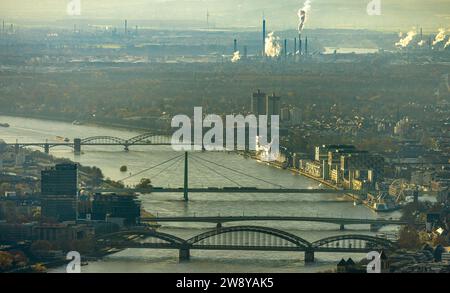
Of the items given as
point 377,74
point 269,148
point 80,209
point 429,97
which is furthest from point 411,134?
point 80,209

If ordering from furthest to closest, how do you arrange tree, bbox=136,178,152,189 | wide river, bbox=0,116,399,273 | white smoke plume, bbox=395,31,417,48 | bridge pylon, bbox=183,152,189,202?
white smoke plume, bbox=395,31,417,48 → tree, bbox=136,178,152,189 → bridge pylon, bbox=183,152,189,202 → wide river, bbox=0,116,399,273

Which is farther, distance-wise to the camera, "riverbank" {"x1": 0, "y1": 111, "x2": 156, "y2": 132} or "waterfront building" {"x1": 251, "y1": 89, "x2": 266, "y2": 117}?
"waterfront building" {"x1": 251, "y1": 89, "x2": 266, "y2": 117}

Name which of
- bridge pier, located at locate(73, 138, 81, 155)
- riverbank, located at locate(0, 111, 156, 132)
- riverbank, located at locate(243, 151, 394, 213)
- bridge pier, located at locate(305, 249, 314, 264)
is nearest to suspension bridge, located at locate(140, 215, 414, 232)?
riverbank, located at locate(243, 151, 394, 213)

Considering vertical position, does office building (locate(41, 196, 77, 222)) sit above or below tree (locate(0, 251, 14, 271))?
below

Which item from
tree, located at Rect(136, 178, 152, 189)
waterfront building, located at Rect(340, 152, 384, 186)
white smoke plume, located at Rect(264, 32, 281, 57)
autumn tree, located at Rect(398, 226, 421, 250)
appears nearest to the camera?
autumn tree, located at Rect(398, 226, 421, 250)

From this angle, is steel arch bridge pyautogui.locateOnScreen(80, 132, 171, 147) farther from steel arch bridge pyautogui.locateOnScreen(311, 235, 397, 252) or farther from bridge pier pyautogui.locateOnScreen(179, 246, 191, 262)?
bridge pier pyautogui.locateOnScreen(179, 246, 191, 262)

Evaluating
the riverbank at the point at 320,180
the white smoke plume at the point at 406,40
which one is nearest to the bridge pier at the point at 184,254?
the riverbank at the point at 320,180

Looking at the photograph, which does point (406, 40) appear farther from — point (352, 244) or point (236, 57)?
point (352, 244)

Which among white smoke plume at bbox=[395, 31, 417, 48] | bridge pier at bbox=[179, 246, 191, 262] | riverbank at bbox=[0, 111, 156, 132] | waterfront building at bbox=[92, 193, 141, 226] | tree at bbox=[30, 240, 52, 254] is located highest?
white smoke plume at bbox=[395, 31, 417, 48]
